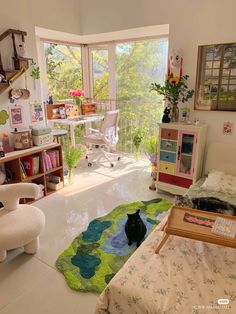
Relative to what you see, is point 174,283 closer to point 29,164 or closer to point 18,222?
point 18,222

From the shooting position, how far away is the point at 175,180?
3066 millimetres

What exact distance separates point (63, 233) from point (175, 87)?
2097 mm

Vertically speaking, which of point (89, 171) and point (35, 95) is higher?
point (35, 95)

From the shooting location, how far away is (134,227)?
82.3 inches

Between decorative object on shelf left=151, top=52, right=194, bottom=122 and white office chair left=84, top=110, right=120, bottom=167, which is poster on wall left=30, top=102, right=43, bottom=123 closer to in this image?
white office chair left=84, top=110, right=120, bottom=167

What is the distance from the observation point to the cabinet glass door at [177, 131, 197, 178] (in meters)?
2.87

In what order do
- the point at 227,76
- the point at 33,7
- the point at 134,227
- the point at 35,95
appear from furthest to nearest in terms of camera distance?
the point at 35,95 → the point at 33,7 → the point at 227,76 → the point at 134,227

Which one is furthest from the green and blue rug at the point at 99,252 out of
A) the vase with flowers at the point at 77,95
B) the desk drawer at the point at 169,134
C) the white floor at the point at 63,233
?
the vase with flowers at the point at 77,95

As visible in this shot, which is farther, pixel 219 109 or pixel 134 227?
pixel 219 109

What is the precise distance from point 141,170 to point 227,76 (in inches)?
76.1

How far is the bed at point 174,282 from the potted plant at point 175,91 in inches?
74.3

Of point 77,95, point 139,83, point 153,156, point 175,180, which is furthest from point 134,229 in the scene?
point 77,95

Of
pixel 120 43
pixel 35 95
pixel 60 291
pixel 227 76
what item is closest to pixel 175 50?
pixel 227 76

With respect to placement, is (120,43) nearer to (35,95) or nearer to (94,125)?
(94,125)
